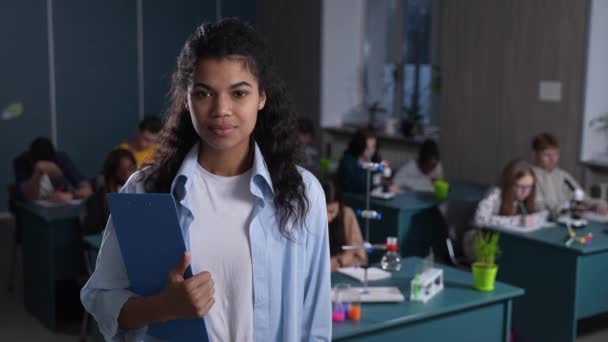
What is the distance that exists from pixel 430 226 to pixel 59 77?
4574mm

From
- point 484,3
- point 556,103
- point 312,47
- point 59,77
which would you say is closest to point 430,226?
point 556,103

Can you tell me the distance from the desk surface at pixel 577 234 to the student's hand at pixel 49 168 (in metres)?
3.11

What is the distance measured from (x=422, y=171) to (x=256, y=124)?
4.62 m

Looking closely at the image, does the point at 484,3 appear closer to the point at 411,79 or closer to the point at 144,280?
the point at 411,79

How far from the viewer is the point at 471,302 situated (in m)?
2.82

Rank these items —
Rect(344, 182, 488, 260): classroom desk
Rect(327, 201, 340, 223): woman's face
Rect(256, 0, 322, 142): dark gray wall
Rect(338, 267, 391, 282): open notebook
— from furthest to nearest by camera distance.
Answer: Rect(256, 0, 322, 142): dark gray wall, Rect(344, 182, 488, 260): classroom desk, Rect(327, 201, 340, 223): woman's face, Rect(338, 267, 391, 282): open notebook

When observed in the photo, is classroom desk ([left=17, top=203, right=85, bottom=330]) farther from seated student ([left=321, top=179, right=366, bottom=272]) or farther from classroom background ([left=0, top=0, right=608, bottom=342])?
seated student ([left=321, top=179, right=366, bottom=272])

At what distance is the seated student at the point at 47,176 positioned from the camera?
4.80 metres

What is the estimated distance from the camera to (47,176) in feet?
16.5

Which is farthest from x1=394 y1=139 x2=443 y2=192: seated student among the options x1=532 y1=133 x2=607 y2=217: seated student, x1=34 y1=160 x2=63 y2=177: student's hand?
x1=34 y1=160 x2=63 y2=177: student's hand

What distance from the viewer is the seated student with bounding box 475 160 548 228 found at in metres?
4.39

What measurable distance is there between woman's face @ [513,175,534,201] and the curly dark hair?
3.28 m

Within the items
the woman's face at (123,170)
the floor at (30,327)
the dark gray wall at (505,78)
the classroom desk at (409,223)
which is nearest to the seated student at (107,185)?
the woman's face at (123,170)

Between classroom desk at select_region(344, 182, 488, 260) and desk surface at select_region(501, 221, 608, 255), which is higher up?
desk surface at select_region(501, 221, 608, 255)
